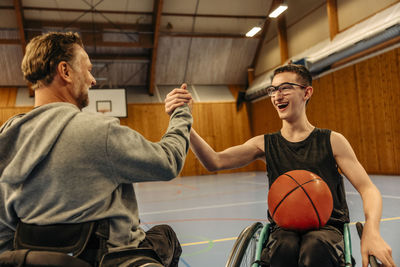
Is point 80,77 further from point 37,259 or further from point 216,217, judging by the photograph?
point 216,217

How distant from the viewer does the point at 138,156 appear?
1.22 metres

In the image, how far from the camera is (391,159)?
931 cm

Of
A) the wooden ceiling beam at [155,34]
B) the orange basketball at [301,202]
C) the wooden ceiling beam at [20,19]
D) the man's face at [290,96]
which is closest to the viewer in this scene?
the orange basketball at [301,202]

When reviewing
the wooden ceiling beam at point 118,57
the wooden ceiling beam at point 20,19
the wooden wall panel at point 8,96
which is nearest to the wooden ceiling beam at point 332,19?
the wooden ceiling beam at point 118,57

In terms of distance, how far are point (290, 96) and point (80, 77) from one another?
4.22 ft

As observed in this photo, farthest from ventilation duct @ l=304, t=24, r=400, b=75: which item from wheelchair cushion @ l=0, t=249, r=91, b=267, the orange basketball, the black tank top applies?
wheelchair cushion @ l=0, t=249, r=91, b=267

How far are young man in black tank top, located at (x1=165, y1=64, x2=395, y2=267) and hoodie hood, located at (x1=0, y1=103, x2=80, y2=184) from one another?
1.66 ft

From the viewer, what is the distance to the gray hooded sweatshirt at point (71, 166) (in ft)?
3.91

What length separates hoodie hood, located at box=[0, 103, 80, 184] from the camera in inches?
46.4

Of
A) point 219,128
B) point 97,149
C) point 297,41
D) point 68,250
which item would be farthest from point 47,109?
point 219,128

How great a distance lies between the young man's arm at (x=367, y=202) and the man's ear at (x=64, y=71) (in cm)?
146

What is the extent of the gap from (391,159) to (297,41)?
5481mm

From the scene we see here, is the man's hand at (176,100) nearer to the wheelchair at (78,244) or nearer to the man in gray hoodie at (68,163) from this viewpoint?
the man in gray hoodie at (68,163)

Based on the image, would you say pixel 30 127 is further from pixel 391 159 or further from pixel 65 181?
pixel 391 159
